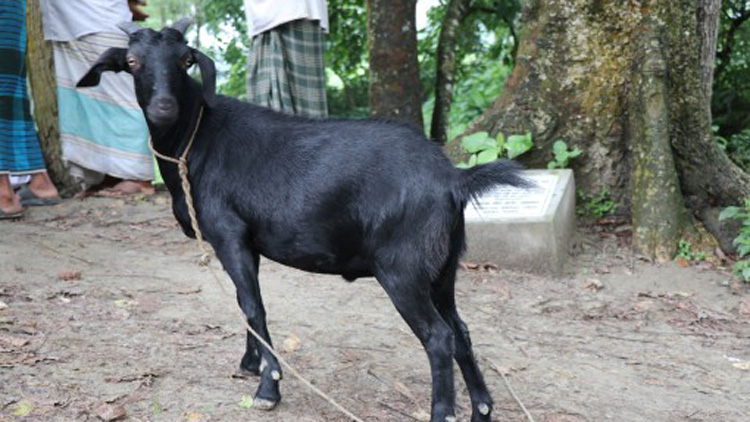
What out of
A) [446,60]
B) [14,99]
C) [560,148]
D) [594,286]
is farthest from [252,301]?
[446,60]

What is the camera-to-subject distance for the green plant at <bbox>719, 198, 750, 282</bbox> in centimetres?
620

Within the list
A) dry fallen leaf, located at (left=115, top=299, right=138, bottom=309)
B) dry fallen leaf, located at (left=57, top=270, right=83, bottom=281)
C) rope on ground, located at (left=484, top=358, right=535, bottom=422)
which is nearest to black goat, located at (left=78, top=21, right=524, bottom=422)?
rope on ground, located at (left=484, top=358, right=535, bottom=422)

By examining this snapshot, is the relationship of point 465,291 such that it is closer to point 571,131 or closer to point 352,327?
point 352,327

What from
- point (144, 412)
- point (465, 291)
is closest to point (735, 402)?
point (465, 291)

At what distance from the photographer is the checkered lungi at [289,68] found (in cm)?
765

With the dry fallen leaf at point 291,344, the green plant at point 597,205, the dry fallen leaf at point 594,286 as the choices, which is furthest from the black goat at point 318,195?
the green plant at point 597,205

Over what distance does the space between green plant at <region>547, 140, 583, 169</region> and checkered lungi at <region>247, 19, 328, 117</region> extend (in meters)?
2.07

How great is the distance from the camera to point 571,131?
7.30 metres

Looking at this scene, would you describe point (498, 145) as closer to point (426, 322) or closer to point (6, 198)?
point (426, 322)

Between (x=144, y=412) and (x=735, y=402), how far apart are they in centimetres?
283

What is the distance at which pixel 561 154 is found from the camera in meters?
7.18

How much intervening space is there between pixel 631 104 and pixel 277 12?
3.04 metres

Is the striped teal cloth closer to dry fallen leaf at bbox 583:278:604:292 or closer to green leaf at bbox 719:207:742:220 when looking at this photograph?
dry fallen leaf at bbox 583:278:604:292

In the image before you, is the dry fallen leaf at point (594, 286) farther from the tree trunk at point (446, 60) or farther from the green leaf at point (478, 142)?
the tree trunk at point (446, 60)
